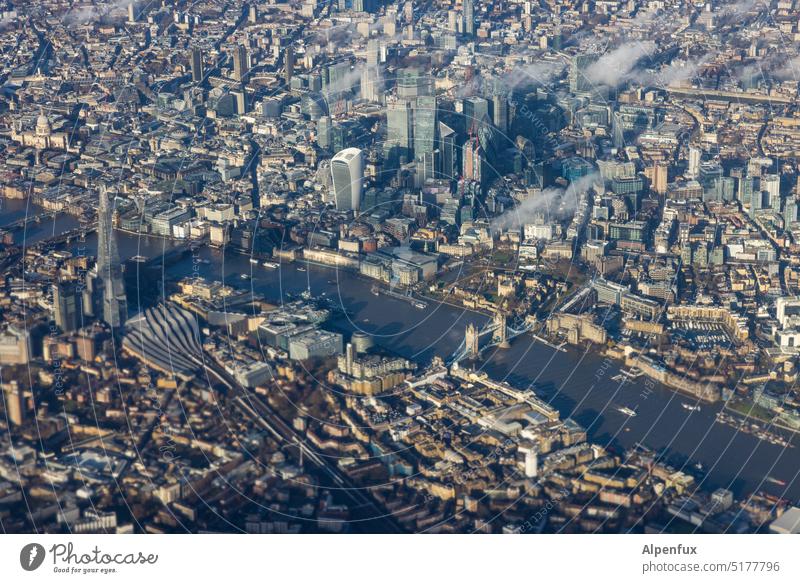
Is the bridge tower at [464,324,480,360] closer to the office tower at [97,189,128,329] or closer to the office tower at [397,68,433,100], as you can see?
the office tower at [97,189,128,329]

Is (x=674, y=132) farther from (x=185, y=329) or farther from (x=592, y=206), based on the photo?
(x=185, y=329)

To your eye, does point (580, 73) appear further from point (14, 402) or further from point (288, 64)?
point (14, 402)

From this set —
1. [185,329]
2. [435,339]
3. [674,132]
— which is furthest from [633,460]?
[674,132]

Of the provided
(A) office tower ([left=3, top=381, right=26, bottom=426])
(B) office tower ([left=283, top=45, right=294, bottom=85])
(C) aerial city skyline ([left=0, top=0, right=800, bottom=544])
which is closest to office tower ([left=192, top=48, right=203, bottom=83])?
(C) aerial city skyline ([left=0, top=0, right=800, bottom=544])

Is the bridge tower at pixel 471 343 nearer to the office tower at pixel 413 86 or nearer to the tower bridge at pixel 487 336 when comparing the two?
the tower bridge at pixel 487 336

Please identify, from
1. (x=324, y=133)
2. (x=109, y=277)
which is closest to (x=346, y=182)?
(x=324, y=133)

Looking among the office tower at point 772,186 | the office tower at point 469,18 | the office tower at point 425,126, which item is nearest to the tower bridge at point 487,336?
the office tower at point 772,186
